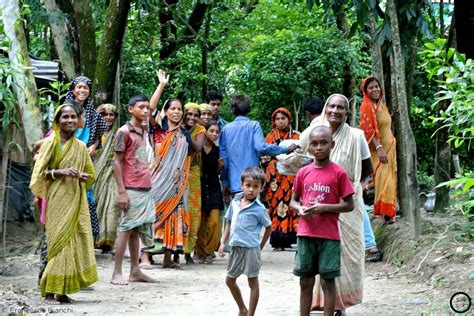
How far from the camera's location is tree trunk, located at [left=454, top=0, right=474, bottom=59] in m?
9.78

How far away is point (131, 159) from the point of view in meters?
8.88

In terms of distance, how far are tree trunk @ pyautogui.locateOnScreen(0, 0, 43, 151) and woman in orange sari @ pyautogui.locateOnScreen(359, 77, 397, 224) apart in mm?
4025

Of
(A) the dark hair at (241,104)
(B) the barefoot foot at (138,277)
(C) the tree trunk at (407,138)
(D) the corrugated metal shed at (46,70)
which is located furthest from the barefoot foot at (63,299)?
(D) the corrugated metal shed at (46,70)

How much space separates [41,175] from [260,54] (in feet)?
35.0

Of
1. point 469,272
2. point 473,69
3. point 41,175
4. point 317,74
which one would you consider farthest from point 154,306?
point 317,74

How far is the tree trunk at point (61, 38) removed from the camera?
13164 mm

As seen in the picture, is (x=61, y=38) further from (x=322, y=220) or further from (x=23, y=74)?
(x=322, y=220)

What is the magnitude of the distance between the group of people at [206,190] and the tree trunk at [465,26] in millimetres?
1329

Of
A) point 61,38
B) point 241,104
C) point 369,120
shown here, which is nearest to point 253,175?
point 241,104

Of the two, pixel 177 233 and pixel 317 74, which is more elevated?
pixel 317 74

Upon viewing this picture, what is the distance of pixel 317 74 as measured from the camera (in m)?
17.0

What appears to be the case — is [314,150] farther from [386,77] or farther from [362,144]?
[386,77]

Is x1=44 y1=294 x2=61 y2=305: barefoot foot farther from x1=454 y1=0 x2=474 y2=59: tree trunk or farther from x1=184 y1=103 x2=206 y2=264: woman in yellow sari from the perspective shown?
x1=454 y1=0 x2=474 y2=59: tree trunk

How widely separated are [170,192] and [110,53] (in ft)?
8.04
